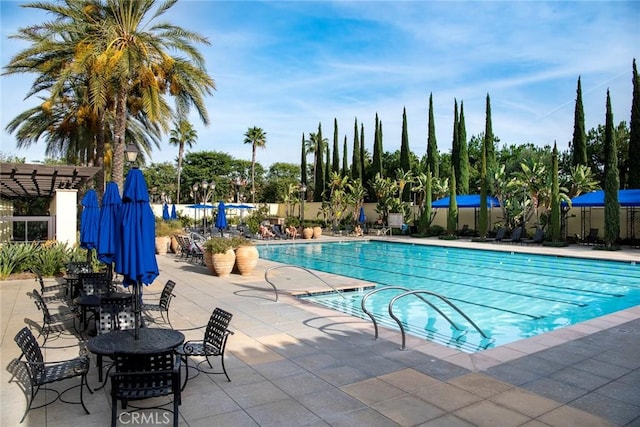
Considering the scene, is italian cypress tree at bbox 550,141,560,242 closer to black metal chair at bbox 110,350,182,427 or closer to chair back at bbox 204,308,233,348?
chair back at bbox 204,308,233,348

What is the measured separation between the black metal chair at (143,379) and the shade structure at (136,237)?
0.92 m

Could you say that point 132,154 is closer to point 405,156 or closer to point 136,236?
point 136,236

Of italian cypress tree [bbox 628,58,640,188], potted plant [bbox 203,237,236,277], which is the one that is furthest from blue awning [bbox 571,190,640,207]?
potted plant [bbox 203,237,236,277]

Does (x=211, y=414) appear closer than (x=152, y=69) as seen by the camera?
Yes

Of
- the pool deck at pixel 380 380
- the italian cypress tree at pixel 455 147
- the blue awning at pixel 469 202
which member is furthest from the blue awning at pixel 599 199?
the pool deck at pixel 380 380

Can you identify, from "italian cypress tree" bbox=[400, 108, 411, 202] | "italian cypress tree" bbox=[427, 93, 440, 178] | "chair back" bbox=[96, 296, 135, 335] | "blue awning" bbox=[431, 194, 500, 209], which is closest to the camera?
"chair back" bbox=[96, 296, 135, 335]

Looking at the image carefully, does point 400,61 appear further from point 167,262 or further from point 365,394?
point 365,394

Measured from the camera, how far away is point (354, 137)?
44.2 meters

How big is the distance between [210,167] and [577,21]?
5578 centimetres

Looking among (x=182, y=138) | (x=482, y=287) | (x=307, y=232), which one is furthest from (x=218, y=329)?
(x=182, y=138)

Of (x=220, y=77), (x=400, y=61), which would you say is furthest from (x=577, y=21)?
(x=220, y=77)

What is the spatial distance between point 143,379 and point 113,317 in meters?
2.16

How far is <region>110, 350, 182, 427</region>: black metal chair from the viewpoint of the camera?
154 inches

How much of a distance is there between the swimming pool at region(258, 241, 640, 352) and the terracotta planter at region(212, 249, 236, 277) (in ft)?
10.5
